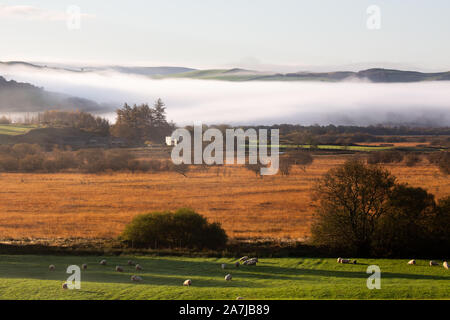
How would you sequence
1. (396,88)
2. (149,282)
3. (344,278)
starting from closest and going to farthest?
(149,282) → (344,278) → (396,88)

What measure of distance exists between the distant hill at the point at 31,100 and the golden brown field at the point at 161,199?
60.6 metres

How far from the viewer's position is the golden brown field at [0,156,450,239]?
34969 millimetres

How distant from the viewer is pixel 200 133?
91.6m

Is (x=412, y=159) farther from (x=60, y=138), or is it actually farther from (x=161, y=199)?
(x=60, y=138)

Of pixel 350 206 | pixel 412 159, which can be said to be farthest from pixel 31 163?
pixel 350 206

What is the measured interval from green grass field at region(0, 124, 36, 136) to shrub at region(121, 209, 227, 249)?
7939 centimetres

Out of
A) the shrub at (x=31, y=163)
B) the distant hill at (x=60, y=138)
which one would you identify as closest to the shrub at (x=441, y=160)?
the distant hill at (x=60, y=138)

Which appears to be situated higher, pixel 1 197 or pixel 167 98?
pixel 167 98

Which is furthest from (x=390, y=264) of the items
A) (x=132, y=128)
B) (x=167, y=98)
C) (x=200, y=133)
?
(x=167, y=98)

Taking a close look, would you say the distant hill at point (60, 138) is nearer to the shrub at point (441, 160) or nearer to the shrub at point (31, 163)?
the shrub at point (31, 163)

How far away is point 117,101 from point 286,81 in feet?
200

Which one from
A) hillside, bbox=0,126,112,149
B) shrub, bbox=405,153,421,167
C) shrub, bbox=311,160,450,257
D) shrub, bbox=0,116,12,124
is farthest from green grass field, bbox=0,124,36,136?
shrub, bbox=311,160,450,257

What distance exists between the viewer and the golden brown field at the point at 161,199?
35.0 m

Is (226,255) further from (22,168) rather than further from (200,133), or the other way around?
(200,133)
